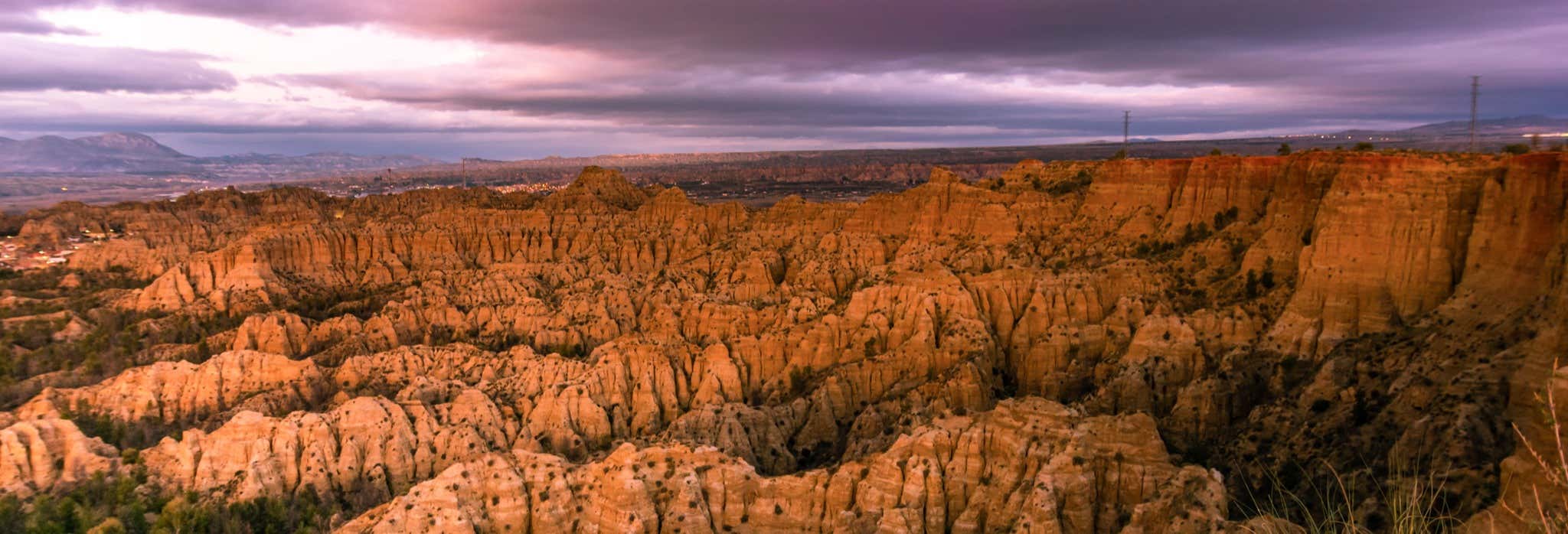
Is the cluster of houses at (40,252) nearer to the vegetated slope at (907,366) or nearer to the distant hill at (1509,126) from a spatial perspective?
the vegetated slope at (907,366)

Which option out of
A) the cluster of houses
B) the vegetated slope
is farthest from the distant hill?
the cluster of houses

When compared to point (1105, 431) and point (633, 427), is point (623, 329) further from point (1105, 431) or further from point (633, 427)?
point (1105, 431)

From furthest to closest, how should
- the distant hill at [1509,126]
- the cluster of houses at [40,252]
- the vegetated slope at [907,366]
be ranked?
the cluster of houses at [40,252], the distant hill at [1509,126], the vegetated slope at [907,366]

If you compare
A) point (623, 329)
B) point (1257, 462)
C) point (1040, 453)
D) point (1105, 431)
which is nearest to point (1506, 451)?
point (1257, 462)

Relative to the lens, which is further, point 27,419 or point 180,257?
point 180,257

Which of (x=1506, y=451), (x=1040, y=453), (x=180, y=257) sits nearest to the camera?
(x=1506, y=451)

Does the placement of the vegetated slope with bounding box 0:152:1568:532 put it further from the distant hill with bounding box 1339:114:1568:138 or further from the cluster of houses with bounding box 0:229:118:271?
the distant hill with bounding box 1339:114:1568:138

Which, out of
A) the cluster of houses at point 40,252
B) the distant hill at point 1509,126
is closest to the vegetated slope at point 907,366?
the cluster of houses at point 40,252

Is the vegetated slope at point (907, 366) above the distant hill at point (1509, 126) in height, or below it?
below
